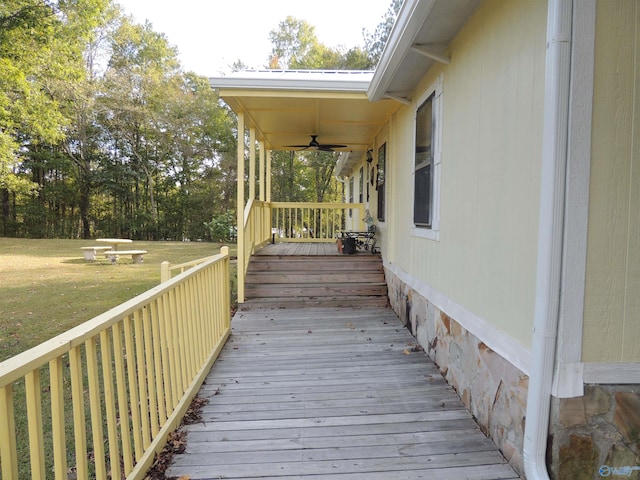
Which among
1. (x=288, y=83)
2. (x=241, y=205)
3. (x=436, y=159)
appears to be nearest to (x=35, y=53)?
(x=241, y=205)

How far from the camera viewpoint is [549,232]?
1636mm

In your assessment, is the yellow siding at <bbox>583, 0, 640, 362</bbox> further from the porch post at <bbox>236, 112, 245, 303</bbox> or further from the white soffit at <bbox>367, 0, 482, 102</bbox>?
the porch post at <bbox>236, 112, 245, 303</bbox>

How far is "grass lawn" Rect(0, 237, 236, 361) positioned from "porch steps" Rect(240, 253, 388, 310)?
225 centimetres

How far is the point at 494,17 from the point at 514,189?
3.76 ft

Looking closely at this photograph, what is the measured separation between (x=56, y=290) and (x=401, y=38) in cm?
699

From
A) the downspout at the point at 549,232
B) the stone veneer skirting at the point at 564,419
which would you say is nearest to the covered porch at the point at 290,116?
the downspout at the point at 549,232

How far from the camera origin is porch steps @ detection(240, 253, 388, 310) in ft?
17.6

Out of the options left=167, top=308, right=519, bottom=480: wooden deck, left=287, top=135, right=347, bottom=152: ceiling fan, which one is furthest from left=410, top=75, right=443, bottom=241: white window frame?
left=287, top=135, right=347, bottom=152: ceiling fan

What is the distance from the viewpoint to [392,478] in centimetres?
187

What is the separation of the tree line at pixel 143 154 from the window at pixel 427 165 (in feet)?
49.9

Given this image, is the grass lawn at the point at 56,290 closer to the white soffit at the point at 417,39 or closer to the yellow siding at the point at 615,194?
the white soffit at the point at 417,39

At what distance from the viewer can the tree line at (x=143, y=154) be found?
18.1 m

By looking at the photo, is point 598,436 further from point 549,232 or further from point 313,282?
point 313,282

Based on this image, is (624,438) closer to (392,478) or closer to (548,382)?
(548,382)
